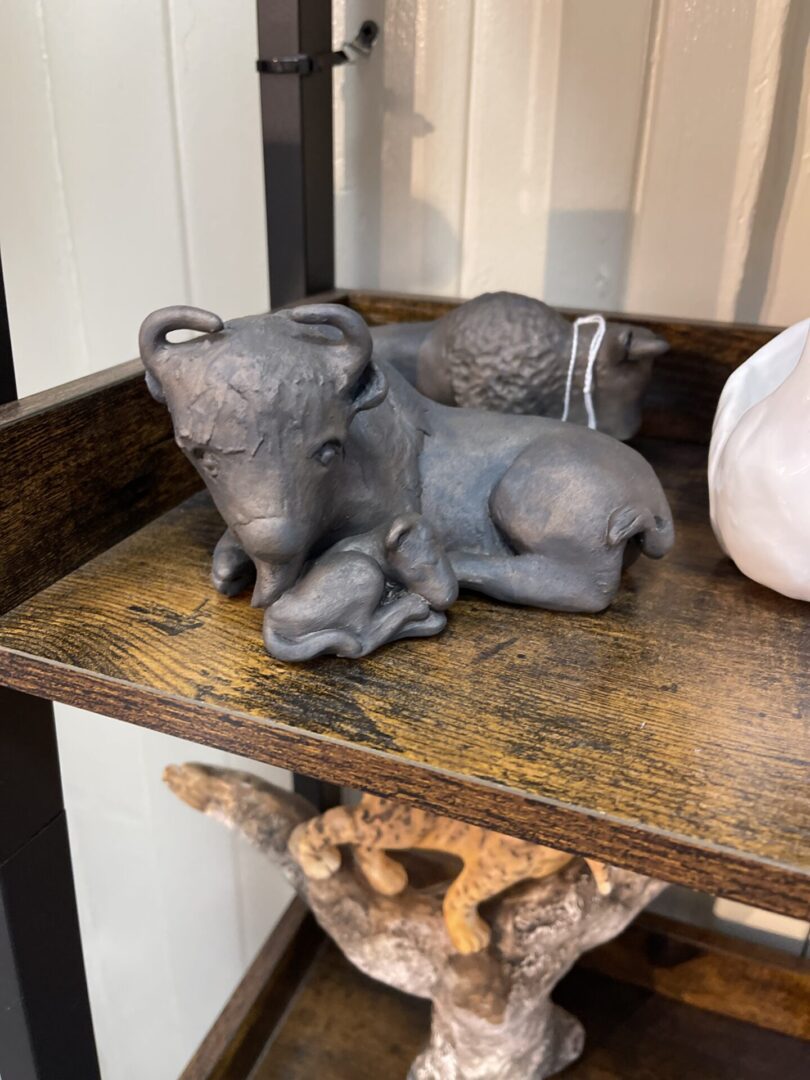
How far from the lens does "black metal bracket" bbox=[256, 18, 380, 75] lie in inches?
24.6

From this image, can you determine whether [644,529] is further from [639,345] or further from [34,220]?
[34,220]

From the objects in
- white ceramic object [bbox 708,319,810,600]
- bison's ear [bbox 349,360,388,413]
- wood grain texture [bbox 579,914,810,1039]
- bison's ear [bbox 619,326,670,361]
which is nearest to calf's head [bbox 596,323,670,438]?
bison's ear [bbox 619,326,670,361]

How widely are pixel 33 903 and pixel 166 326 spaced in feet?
1.11

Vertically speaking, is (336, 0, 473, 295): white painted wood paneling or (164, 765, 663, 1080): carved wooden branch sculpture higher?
(336, 0, 473, 295): white painted wood paneling

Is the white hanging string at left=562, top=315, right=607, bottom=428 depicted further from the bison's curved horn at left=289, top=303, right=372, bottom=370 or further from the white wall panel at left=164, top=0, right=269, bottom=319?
the white wall panel at left=164, top=0, right=269, bottom=319

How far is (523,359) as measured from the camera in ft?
1.84

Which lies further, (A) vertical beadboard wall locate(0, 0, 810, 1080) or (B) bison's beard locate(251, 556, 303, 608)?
(A) vertical beadboard wall locate(0, 0, 810, 1080)

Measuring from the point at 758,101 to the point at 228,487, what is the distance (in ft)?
1.63

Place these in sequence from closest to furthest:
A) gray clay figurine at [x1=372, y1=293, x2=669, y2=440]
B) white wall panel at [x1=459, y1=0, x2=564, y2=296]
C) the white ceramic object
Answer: the white ceramic object → gray clay figurine at [x1=372, y1=293, x2=669, y2=440] → white wall panel at [x1=459, y1=0, x2=564, y2=296]

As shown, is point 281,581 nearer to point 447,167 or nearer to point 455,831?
point 455,831

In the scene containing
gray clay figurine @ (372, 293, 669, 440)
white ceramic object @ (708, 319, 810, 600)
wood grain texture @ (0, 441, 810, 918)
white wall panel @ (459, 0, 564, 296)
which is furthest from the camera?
white wall panel @ (459, 0, 564, 296)

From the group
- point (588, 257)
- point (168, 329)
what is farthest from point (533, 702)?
point (588, 257)

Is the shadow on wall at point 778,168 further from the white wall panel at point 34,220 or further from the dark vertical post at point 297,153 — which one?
the white wall panel at point 34,220

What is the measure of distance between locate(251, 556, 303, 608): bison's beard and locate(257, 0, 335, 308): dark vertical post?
0.35 meters
